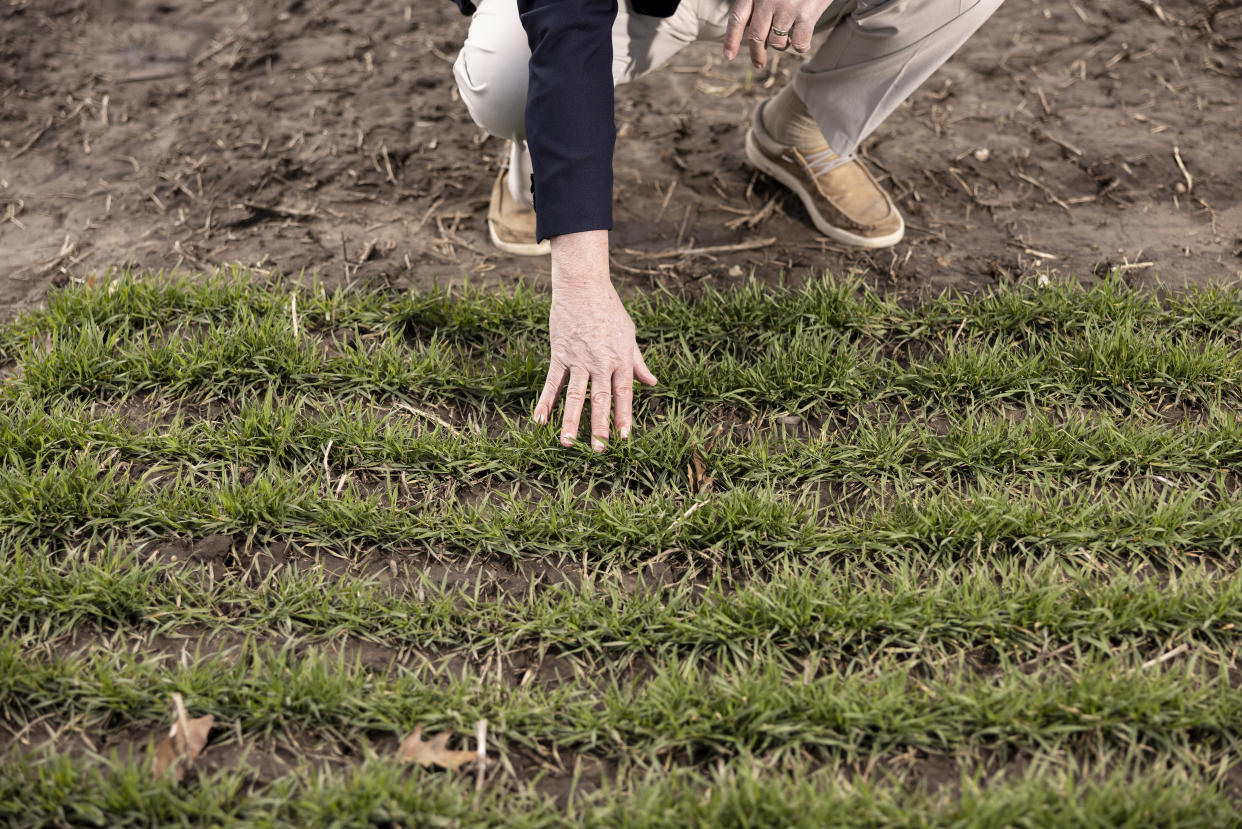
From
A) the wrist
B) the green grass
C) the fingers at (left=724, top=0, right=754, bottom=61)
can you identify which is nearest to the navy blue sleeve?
the wrist

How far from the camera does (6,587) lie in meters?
2.20

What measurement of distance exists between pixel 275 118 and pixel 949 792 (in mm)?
3342

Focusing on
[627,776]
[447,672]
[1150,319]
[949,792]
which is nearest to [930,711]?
[949,792]

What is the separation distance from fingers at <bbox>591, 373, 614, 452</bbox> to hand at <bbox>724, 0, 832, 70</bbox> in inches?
34.3

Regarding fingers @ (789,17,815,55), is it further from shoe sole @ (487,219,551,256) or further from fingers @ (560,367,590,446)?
shoe sole @ (487,219,551,256)

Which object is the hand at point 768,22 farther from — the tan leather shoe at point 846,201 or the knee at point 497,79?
the tan leather shoe at point 846,201

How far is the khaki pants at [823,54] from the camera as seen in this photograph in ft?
8.88

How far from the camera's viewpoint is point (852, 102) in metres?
2.99

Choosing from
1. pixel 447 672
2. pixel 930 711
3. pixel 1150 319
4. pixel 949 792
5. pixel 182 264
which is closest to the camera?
pixel 949 792

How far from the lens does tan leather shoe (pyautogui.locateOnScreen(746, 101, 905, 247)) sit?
324 centimetres

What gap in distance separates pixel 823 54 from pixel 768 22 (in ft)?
2.27

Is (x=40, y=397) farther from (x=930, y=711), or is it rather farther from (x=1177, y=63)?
(x=1177, y=63)

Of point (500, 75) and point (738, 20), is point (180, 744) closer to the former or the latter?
point (500, 75)

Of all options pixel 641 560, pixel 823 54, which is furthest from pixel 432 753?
pixel 823 54
